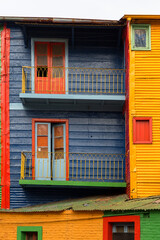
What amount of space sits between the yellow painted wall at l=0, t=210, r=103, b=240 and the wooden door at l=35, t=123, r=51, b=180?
73.4 inches


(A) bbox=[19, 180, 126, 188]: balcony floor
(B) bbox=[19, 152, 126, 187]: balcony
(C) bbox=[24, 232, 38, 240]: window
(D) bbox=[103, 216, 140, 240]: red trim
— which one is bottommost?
(C) bbox=[24, 232, 38, 240]: window

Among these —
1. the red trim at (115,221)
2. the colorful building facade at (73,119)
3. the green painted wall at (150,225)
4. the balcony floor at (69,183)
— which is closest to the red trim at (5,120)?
the colorful building facade at (73,119)

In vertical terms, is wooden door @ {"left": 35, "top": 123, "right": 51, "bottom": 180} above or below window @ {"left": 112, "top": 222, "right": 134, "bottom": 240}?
above

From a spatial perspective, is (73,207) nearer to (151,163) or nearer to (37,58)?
(151,163)

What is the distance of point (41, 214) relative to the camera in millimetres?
22656

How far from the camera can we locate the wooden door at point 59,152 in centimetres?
2431

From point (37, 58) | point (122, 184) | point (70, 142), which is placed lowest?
point (122, 184)

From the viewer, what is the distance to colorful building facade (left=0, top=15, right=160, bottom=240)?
896 inches

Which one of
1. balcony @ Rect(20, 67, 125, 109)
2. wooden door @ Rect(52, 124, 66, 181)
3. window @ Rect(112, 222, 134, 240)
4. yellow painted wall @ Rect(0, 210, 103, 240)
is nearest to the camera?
window @ Rect(112, 222, 134, 240)

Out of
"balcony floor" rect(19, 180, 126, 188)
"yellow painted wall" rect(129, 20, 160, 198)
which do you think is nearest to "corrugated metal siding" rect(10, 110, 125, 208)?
"balcony floor" rect(19, 180, 126, 188)

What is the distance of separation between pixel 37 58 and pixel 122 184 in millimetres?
6010

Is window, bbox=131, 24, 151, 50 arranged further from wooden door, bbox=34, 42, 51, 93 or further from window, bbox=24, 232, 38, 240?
window, bbox=24, 232, 38, 240

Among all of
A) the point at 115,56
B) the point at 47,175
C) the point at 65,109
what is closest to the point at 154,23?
the point at 115,56

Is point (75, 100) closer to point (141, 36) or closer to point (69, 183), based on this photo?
point (69, 183)
